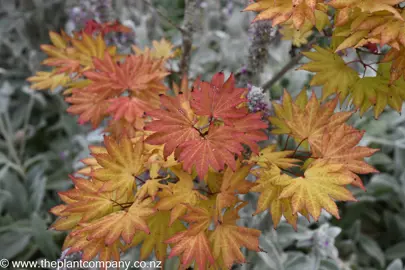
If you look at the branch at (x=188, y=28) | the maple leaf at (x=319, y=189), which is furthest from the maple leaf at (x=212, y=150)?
the branch at (x=188, y=28)

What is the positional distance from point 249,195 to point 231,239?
0.63 m

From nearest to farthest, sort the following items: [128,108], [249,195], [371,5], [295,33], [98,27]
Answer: [371,5] → [128,108] → [295,33] → [98,27] → [249,195]

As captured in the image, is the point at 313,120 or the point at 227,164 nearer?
the point at 227,164

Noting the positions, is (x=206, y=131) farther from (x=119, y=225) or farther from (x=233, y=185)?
(x=119, y=225)

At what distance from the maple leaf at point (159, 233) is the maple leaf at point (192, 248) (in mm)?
53

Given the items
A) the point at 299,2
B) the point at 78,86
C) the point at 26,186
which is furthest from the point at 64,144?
the point at 299,2

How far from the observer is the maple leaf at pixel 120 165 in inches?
29.8

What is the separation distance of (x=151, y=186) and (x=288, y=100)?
33 centimetres

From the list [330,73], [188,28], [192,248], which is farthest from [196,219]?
[188,28]

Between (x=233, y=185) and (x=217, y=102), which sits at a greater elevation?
(x=217, y=102)

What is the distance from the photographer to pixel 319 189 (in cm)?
71

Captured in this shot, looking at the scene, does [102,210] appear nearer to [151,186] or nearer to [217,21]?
[151,186]

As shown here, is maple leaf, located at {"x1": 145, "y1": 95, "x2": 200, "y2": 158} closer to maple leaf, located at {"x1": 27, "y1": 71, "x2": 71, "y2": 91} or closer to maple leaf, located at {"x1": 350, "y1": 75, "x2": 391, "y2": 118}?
maple leaf, located at {"x1": 350, "y1": 75, "x2": 391, "y2": 118}

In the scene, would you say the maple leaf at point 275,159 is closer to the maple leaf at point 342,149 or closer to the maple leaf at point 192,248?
the maple leaf at point 342,149
